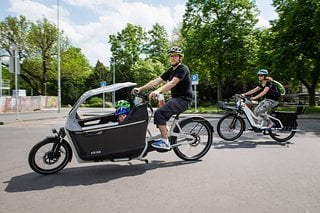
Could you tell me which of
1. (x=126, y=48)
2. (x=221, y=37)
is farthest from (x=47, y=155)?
(x=126, y=48)

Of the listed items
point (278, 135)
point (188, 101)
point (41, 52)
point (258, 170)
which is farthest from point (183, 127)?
point (41, 52)

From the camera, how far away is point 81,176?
529 centimetres

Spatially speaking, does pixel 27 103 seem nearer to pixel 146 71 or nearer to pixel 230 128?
pixel 146 71

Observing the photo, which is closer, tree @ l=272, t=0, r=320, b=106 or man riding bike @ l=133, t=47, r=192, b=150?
man riding bike @ l=133, t=47, r=192, b=150

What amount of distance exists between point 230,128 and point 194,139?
2779 mm

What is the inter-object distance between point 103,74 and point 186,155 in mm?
61392

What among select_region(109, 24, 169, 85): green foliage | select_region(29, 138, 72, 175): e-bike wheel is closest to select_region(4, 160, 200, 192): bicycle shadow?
select_region(29, 138, 72, 175): e-bike wheel

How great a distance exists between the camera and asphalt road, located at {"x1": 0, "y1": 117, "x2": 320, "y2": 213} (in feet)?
12.7

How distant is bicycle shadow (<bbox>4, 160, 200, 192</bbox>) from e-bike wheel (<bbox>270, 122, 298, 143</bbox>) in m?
3.54

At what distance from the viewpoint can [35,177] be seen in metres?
5.25

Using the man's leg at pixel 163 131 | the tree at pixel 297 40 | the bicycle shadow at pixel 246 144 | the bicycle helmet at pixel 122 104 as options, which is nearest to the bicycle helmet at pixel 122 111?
the bicycle helmet at pixel 122 104

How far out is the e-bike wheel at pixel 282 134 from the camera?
345 inches

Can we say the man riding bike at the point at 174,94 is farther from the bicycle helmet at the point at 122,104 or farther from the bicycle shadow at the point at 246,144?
the bicycle shadow at the point at 246,144

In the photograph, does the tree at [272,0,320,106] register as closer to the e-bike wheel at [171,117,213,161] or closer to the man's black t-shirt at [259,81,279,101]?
the man's black t-shirt at [259,81,279,101]
